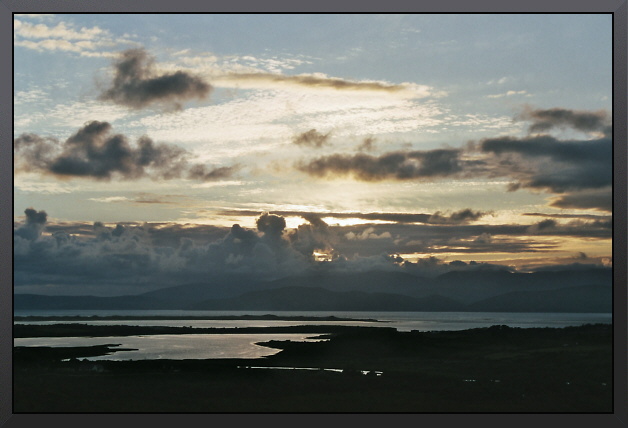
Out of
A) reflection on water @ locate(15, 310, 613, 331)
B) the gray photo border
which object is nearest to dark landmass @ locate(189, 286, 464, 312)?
reflection on water @ locate(15, 310, 613, 331)

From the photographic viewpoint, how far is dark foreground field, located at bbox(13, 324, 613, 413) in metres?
21.5

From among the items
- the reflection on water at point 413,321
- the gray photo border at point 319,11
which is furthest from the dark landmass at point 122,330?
the gray photo border at point 319,11

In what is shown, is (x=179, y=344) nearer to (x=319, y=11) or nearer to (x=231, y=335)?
(x=231, y=335)

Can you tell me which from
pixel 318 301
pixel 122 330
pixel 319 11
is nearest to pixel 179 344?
pixel 122 330

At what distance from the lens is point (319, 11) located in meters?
Answer: 15.7

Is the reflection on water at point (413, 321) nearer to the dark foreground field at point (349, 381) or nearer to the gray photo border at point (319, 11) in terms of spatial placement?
the dark foreground field at point (349, 381)

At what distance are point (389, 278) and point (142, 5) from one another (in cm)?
1879

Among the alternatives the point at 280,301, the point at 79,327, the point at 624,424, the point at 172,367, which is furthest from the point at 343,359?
the point at 79,327

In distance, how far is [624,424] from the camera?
49.4 ft

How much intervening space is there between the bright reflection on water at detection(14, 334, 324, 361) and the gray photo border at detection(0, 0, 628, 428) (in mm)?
12576

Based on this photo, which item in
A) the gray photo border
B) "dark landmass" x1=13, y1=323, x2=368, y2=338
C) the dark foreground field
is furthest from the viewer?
"dark landmass" x1=13, y1=323, x2=368, y2=338

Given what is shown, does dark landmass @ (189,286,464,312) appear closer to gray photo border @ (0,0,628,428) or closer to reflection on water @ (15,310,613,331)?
reflection on water @ (15,310,613,331)

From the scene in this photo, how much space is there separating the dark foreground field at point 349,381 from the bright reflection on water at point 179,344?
3.79ft

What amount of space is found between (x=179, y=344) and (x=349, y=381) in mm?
13442
